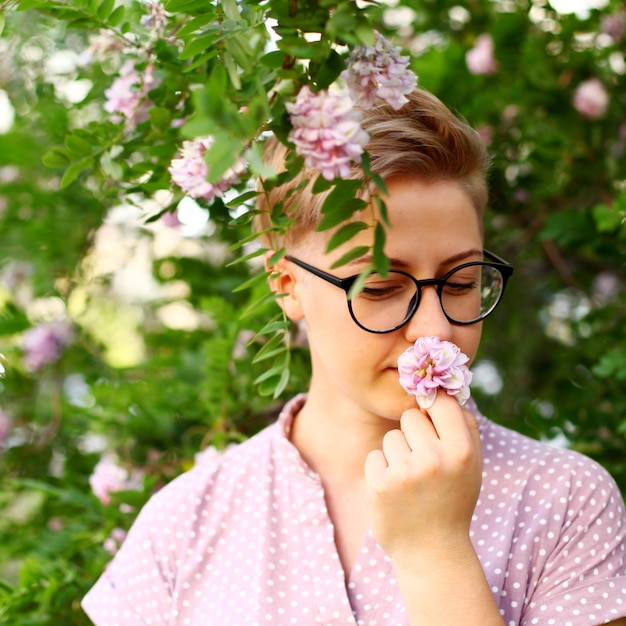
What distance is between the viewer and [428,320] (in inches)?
45.7

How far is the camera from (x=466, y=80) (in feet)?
7.91

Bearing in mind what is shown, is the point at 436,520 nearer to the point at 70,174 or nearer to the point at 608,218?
the point at 70,174

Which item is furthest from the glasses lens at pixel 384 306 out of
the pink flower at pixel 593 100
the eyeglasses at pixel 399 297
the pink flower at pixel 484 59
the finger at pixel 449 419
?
the pink flower at pixel 484 59

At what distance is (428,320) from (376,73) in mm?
414

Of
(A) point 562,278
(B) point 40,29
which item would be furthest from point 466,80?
(B) point 40,29

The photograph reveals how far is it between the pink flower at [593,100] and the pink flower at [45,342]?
1759 millimetres

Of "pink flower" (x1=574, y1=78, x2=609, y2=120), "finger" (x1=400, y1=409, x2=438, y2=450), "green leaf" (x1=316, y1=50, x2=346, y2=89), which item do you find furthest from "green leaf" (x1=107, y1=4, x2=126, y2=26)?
"pink flower" (x1=574, y1=78, x2=609, y2=120)

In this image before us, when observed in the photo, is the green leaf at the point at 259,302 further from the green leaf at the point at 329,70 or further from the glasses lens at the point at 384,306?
the green leaf at the point at 329,70

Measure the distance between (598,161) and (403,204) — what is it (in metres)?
1.32

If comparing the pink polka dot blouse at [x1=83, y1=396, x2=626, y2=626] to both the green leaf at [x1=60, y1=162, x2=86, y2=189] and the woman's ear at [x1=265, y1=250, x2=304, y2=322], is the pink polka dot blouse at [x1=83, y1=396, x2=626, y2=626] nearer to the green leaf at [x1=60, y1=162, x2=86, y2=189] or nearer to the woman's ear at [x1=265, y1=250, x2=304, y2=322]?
the woman's ear at [x1=265, y1=250, x2=304, y2=322]

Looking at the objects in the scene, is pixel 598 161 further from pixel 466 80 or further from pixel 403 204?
pixel 403 204

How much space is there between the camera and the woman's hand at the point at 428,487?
106 cm

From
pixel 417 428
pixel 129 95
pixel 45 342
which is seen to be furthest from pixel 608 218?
pixel 45 342

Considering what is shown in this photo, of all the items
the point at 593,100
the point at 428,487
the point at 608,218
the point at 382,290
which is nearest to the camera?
the point at 428,487
